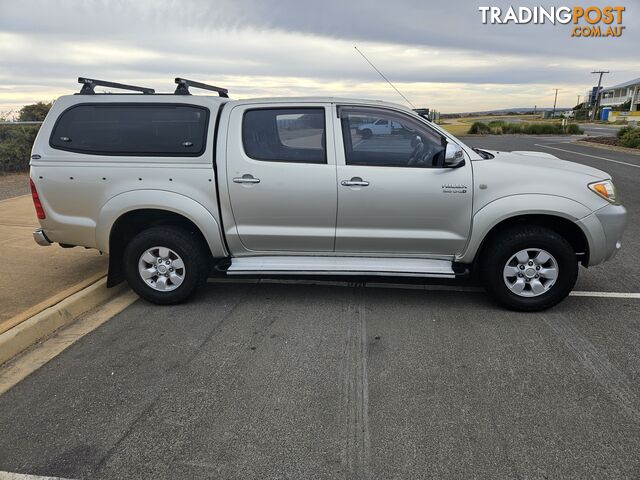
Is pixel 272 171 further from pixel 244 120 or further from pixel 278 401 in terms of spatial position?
pixel 278 401

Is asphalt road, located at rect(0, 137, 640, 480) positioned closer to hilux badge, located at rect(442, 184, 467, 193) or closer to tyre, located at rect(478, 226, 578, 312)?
tyre, located at rect(478, 226, 578, 312)

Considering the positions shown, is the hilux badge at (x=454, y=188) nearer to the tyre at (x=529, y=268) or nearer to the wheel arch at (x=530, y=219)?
the wheel arch at (x=530, y=219)

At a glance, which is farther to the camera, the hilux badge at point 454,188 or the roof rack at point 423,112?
the roof rack at point 423,112

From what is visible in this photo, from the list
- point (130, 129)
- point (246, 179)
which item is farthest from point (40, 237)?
point (246, 179)

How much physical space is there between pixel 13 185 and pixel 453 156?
31.9ft

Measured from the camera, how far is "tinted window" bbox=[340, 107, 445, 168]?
4.30 m

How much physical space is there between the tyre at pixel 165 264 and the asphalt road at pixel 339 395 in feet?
0.61

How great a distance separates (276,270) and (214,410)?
5.50 ft

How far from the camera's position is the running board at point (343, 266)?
4.36m

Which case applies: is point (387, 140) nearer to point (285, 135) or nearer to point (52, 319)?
point (285, 135)

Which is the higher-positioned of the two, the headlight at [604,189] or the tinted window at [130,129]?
the tinted window at [130,129]

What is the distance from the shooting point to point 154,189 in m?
4.37

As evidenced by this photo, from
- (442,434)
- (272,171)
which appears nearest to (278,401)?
(442,434)

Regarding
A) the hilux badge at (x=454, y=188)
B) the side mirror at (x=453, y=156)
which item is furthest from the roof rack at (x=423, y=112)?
the hilux badge at (x=454, y=188)
